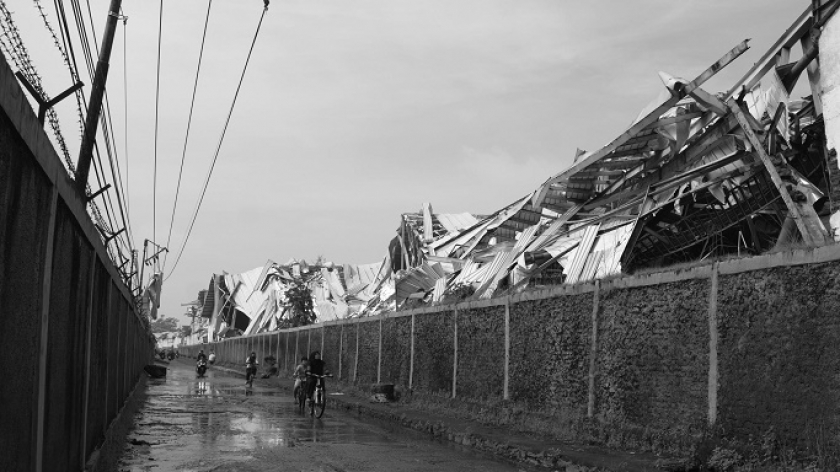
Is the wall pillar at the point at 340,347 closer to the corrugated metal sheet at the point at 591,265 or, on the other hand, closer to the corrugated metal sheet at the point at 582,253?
the corrugated metal sheet at the point at 582,253

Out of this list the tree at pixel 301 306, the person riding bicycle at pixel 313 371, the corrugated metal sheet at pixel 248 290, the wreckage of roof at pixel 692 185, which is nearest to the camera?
the wreckage of roof at pixel 692 185

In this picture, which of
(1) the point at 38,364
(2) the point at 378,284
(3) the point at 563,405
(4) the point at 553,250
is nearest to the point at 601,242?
(4) the point at 553,250

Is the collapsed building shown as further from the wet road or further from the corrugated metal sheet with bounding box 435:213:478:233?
the corrugated metal sheet with bounding box 435:213:478:233

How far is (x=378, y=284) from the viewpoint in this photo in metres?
53.5

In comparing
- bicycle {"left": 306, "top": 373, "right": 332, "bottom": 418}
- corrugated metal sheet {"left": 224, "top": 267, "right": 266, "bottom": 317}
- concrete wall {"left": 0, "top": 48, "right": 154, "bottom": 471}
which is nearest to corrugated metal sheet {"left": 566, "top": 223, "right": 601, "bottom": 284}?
bicycle {"left": 306, "top": 373, "right": 332, "bottom": 418}

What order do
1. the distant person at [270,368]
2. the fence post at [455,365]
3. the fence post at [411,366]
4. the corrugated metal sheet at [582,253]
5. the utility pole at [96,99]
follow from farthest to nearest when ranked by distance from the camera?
the distant person at [270,368] < the fence post at [411,366] < the corrugated metal sheet at [582,253] < the fence post at [455,365] < the utility pole at [96,99]

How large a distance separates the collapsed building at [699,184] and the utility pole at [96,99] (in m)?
9.88

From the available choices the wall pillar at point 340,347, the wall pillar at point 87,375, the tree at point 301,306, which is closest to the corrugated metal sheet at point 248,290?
the tree at point 301,306

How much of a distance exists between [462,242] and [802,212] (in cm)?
1932

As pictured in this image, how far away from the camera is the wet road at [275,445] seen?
10.6 metres

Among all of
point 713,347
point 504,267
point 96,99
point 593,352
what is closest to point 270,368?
point 504,267

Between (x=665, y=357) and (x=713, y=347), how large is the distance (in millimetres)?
1196

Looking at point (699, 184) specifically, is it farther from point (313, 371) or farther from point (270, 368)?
point (270, 368)

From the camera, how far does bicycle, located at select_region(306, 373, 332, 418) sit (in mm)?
19172
